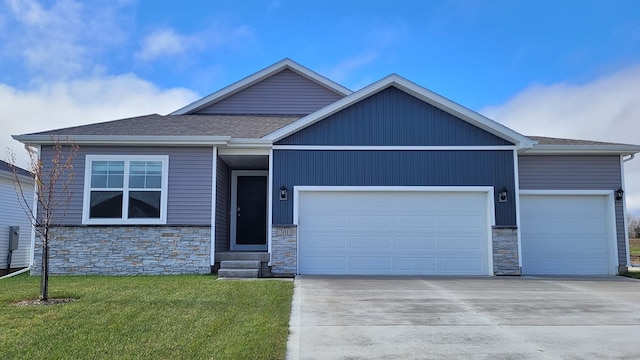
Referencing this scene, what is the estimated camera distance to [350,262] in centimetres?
1138

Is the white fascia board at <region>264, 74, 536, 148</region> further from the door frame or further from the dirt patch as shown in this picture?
the dirt patch

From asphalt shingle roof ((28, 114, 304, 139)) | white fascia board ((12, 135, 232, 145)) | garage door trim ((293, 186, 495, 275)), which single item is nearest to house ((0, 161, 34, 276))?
white fascia board ((12, 135, 232, 145))

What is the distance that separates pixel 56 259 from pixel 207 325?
6855 mm

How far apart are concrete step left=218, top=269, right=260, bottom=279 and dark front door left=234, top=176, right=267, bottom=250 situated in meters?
2.69

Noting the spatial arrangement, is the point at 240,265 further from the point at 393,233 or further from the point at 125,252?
the point at 393,233

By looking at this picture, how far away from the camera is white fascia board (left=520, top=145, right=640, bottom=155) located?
1195cm

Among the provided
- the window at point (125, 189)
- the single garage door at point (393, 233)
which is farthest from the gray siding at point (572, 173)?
the window at point (125, 189)

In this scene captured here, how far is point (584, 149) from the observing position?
1200cm

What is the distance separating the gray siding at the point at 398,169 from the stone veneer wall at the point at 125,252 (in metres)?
2.57

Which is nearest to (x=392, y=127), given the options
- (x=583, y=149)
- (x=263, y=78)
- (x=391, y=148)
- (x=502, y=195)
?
(x=391, y=148)

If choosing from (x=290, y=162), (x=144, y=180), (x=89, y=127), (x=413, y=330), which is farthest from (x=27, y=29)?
(x=413, y=330)

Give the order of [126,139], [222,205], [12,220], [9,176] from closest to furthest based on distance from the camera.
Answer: [126,139], [222,205], [9,176], [12,220]

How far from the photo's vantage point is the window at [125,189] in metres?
11.1

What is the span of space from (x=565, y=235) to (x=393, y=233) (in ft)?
14.6
